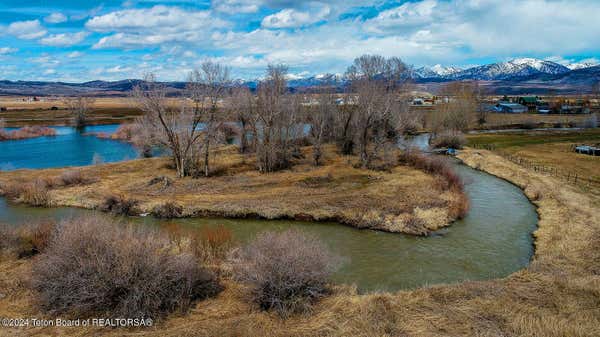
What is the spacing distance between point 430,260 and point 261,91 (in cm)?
2696

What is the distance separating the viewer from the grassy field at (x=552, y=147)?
40.4 meters

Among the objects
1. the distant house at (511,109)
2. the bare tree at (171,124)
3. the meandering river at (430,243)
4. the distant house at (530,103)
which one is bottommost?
the meandering river at (430,243)

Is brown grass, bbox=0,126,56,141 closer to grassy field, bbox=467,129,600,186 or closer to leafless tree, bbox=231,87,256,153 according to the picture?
leafless tree, bbox=231,87,256,153

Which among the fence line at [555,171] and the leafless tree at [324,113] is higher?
the leafless tree at [324,113]

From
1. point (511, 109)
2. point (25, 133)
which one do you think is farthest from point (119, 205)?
point (511, 109)

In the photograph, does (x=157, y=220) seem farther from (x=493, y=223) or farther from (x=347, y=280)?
(x=493, y=223)

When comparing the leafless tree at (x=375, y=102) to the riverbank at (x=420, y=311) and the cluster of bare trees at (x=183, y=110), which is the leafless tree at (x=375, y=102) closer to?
the cluster of bare trees at (x=183, y=110)

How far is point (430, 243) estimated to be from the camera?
2050cm

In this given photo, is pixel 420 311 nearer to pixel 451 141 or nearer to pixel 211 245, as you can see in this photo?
pixel 211 245

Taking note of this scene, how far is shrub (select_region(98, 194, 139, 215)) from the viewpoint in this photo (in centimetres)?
2541

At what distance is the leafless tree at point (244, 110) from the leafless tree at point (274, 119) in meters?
1.09

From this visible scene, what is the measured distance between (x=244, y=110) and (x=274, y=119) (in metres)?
7.04

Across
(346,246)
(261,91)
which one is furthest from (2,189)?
(346,246)

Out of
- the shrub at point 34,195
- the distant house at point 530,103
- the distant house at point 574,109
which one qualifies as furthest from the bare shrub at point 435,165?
the distant house at point 530,103
